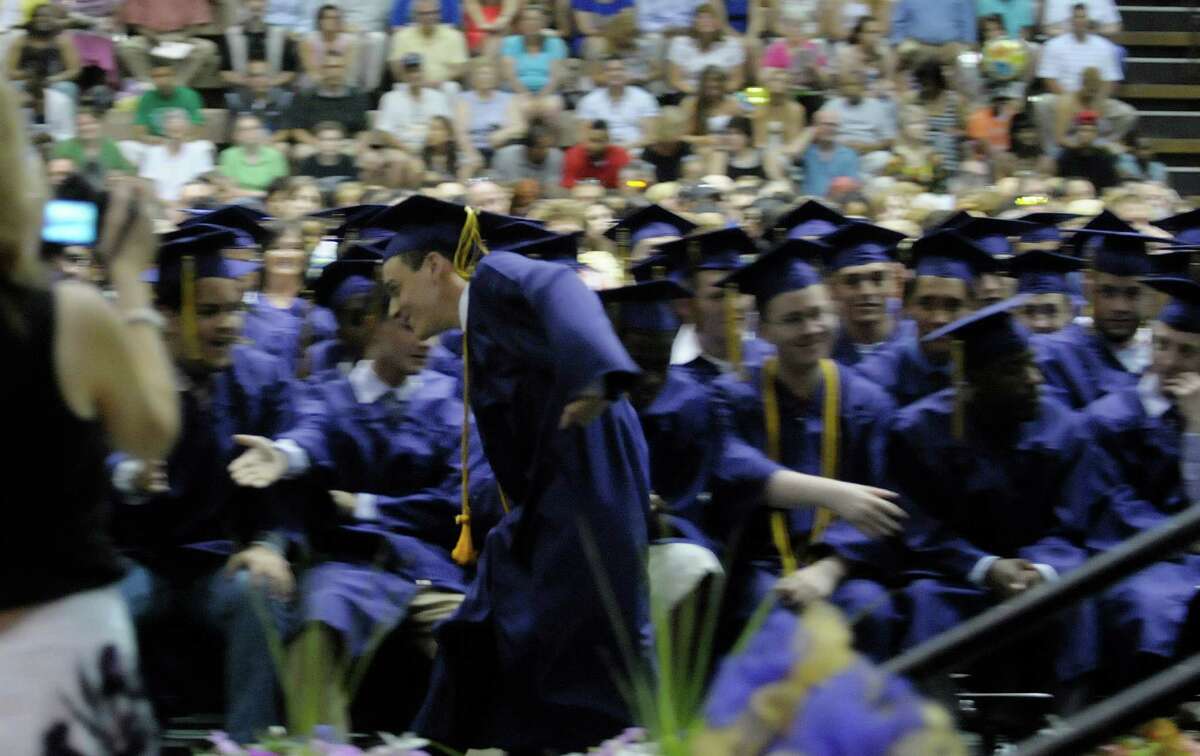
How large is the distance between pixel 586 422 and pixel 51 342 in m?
1.44

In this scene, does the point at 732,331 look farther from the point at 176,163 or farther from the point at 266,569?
the point at 176,163

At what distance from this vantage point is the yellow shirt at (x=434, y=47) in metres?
13.5

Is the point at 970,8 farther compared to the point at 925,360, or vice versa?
the point at 970,8

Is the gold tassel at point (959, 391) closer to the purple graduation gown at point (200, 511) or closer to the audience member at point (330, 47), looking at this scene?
the purple graduation gown at point (200, 511)

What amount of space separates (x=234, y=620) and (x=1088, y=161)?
8627 millimetres

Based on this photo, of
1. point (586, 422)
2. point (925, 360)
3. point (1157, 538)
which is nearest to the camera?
point (1157, 538)

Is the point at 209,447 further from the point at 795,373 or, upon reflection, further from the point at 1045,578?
the point at 1045,578

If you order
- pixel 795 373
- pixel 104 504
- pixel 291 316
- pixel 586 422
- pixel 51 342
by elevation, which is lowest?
pixel 291 316

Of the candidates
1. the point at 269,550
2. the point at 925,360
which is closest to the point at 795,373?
the point at 925,360

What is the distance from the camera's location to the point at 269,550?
567 centimetres

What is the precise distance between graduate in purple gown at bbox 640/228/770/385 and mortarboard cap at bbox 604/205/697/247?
28.8 inches

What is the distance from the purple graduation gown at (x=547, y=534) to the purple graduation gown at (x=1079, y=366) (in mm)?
3008

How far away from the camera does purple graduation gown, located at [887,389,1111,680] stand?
568cm

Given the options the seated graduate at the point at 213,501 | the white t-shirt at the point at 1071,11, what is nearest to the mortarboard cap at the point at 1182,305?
the seated graduate at the point at 213,501
